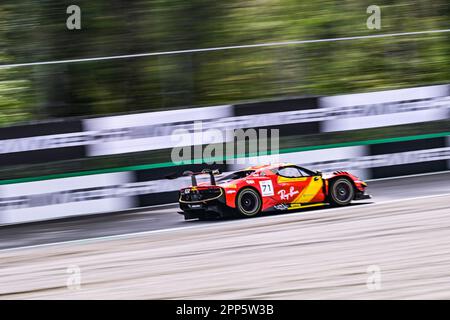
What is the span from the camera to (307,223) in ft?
30.3

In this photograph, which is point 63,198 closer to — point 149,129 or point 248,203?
point 149,129

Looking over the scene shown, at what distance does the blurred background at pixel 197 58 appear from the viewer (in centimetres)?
1224

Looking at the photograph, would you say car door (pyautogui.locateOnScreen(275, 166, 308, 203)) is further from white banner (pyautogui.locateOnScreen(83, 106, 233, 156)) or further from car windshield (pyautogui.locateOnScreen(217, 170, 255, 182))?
white banner (pyautogui.locateOnScreen(83, 106, 233, 156))

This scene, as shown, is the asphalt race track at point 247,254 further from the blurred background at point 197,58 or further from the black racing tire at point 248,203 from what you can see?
the blurred background at point 197,58

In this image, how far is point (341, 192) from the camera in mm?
10297

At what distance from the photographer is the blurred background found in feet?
40.2

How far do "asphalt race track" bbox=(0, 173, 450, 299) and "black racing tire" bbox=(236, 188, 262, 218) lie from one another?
242mm

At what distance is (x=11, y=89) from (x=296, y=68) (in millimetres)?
4287

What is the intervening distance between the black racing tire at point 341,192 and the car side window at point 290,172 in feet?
1.46

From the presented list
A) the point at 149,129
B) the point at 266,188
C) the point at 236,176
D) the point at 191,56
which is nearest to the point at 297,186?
the point at 266,188

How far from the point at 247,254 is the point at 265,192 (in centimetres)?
222

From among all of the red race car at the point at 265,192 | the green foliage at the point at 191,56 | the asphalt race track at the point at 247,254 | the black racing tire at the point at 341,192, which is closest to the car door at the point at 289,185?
the red race car at the point at 265,192

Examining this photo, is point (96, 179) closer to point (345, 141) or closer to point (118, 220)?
point (118, 220)
